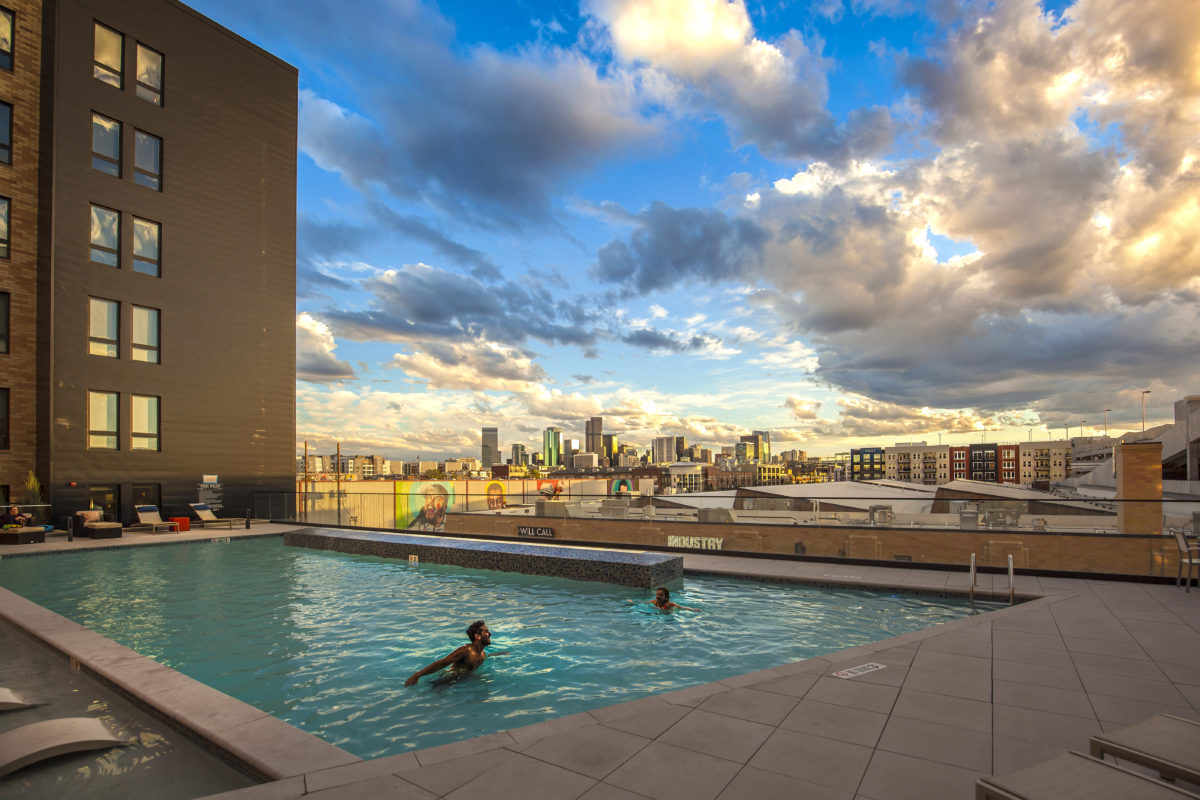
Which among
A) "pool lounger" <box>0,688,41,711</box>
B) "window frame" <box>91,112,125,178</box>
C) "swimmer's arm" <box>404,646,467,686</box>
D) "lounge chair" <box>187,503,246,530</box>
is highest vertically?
"window frame" <box>91,112,125,178</box>

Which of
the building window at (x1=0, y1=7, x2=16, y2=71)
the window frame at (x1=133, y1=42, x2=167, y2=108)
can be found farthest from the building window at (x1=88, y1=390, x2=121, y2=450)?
the building window at (x1=0, y1=7, x2=16, y2=71)

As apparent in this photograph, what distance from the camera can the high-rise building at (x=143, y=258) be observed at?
20.0 meters

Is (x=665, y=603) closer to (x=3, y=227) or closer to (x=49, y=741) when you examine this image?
(x=49, y=741)

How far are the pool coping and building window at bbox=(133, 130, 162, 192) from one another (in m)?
20.8

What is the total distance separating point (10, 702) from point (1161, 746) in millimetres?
7991

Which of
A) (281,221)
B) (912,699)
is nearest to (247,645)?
(912,699)

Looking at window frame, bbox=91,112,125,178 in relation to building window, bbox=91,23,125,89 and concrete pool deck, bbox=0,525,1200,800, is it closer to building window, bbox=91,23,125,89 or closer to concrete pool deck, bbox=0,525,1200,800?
building window, bbox=91,23,125,89

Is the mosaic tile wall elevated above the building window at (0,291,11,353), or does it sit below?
below

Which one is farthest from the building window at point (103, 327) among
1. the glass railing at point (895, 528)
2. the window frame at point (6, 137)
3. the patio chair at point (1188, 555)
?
the patio chair at point (1188, 555)

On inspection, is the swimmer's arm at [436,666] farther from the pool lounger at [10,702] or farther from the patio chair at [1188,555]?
the patio chair at [1188,555]

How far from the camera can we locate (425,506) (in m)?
31.1

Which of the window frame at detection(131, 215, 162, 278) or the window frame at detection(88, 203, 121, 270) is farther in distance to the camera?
the window frame at detection(131, 215, 162, 278)

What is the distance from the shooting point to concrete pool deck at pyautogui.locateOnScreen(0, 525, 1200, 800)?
3354 millimetres

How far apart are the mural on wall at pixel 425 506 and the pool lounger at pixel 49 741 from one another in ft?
50.9
